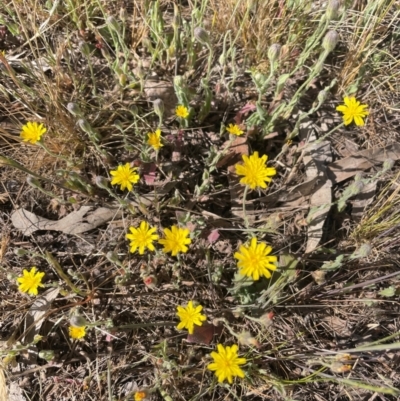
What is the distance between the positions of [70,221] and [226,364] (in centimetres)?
97

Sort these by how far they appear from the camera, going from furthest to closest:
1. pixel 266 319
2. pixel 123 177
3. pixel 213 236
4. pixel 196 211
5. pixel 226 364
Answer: pixel 196 211 < pixel 213 236 < pixel 123 177 < pixel 266 319 < pixel 226 364

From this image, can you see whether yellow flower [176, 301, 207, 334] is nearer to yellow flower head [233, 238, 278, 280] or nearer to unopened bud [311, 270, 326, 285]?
yellow flower head [233, 238, 278, 280]

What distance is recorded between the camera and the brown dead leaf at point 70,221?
1.94m

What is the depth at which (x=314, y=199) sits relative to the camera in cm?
198

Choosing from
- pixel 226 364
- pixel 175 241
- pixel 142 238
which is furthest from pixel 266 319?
pixel 142 238

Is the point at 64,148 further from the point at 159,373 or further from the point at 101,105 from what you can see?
the point at 159,373

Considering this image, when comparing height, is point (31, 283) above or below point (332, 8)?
below

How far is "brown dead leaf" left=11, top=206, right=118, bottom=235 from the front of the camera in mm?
1943

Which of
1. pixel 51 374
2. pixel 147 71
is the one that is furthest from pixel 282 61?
pixel 51 374

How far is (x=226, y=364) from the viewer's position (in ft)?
4.87

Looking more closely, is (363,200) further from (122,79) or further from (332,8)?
(122,79)

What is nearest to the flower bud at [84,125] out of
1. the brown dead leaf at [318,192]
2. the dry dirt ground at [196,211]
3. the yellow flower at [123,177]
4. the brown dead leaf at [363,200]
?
the dry dirt ground at [196,211]

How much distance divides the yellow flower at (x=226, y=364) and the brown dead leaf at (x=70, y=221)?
32.3 inches

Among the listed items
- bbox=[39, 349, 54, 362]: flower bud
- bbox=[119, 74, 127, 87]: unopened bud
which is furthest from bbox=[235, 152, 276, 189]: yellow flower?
bbox=[39, 349, 54, 362]: flower bud
